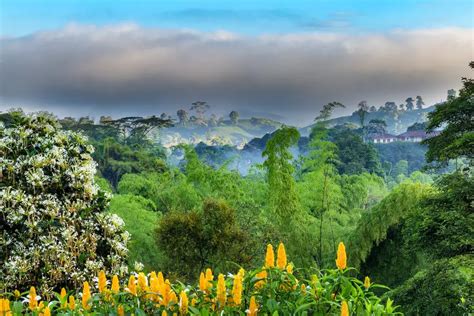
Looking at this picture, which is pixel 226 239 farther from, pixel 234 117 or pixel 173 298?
pixel 234 117

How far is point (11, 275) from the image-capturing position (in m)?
4.41

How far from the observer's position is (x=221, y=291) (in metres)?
2.84

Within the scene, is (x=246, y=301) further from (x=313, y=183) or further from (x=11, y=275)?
(x=313, y=183)

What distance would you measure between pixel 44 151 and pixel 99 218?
0.71 m

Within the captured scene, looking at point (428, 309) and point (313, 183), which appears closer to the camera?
point (428, 309)

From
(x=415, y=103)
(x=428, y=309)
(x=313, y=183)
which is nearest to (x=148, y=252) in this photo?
(x=313, y=183)

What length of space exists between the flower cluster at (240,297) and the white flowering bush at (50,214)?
1.47 metres

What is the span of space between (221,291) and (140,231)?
740 cm

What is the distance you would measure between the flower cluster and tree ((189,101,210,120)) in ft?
192

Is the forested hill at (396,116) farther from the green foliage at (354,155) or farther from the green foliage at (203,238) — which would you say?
the green foliage at (203,238)

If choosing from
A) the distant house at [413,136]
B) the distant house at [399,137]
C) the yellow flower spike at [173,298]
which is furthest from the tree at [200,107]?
the yellow flower spike at [173,298]

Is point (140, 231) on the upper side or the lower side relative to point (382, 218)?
lower

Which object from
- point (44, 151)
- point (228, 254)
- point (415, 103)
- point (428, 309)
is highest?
point (415, 103)

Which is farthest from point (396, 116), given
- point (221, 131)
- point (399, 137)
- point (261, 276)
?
point (261, 276)
